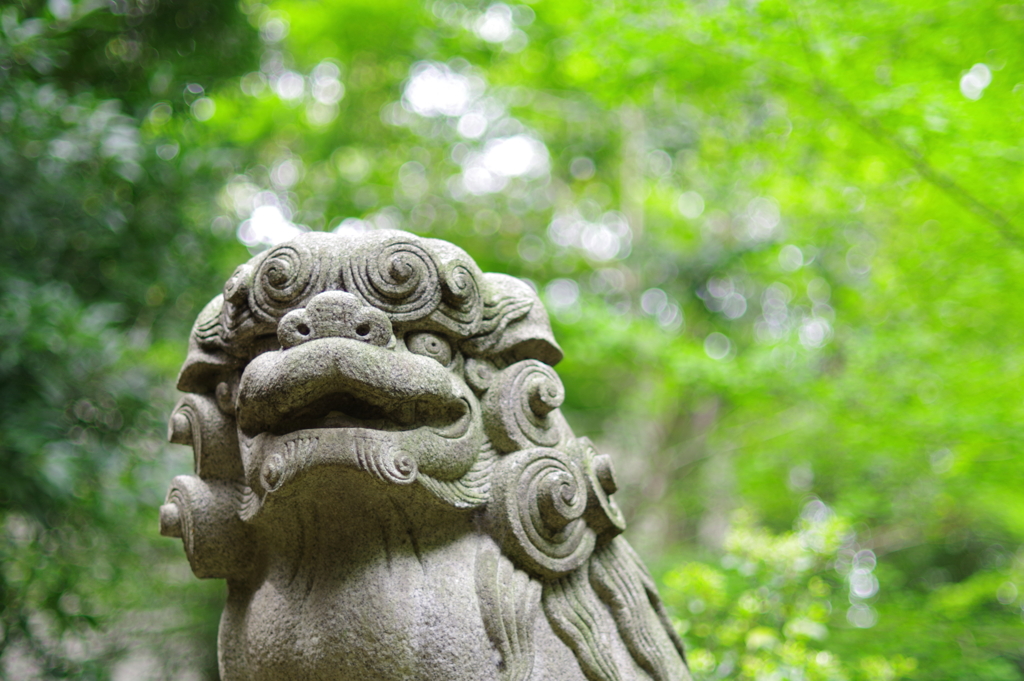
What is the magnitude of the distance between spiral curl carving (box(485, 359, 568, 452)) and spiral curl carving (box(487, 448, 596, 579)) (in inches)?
1.7

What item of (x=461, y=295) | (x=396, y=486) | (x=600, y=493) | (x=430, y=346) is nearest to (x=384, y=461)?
(x=396, y=486)

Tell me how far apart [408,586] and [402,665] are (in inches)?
6.0

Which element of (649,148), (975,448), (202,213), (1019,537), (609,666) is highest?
(649,148)

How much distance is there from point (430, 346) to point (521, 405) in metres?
0.25

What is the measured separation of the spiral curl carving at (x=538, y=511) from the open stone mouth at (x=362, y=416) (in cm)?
17

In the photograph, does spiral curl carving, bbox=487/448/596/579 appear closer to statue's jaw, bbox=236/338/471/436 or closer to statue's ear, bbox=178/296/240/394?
statue's jaw, bbox=236/338/471/436

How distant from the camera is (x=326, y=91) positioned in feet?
23.6

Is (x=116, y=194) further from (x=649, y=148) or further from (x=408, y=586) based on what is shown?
(x=649, y=148)

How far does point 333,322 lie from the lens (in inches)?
68.2

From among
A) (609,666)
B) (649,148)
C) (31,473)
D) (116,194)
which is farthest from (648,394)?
(609,666)

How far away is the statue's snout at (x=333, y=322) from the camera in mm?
1732

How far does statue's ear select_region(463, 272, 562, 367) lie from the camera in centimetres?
196

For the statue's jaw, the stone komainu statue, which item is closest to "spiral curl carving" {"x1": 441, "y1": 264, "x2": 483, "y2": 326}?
the stone komainu statue

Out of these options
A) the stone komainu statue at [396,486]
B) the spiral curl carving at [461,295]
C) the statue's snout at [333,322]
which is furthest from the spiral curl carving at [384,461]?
the spiral curl carving at [461,295]
